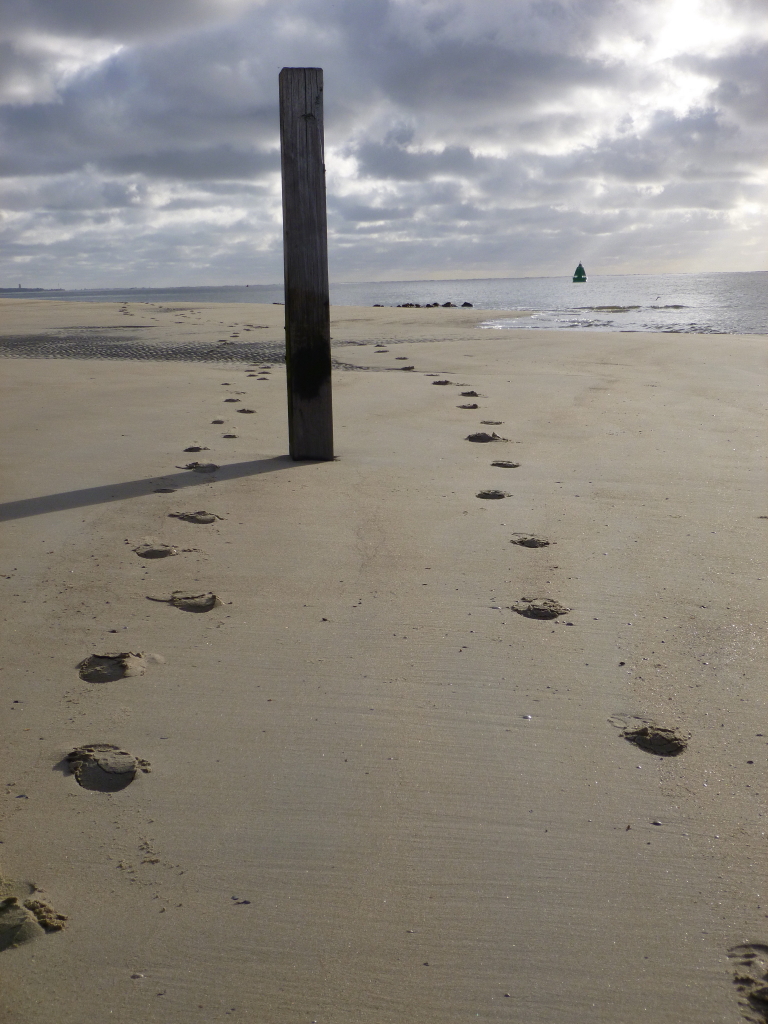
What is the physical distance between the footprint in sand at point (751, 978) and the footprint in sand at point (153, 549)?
2.24 m

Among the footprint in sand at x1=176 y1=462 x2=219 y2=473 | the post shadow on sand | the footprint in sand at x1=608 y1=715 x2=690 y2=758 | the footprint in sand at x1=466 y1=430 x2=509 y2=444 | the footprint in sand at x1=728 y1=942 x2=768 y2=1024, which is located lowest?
the footprint in sand at x1=728 y1=942 x2=768 y2=1024

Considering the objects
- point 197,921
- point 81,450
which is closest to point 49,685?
point 197,921

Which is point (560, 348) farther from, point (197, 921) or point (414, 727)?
point (197, 921)

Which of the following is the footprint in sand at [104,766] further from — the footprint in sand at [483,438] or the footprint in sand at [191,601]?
the footprint in sand at [483,438]

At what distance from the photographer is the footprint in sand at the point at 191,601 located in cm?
256

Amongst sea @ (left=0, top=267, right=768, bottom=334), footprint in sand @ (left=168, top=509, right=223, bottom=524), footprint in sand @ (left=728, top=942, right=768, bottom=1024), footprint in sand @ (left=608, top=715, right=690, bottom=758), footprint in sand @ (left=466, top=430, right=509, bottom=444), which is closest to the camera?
footprint in sand @ (left=728, top=942, right=768, bottom=1024)

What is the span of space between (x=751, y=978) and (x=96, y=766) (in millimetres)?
1326

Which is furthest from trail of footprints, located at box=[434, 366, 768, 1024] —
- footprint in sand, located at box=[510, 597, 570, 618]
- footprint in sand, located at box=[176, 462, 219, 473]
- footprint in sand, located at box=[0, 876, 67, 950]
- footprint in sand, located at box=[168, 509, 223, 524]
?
footprint in sand, located at box=[176, 462, 219, 473]

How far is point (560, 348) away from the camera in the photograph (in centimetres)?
1072

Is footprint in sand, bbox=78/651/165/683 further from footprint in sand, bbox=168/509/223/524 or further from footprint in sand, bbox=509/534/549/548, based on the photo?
footprint in sand, bbox=509/534/549/548

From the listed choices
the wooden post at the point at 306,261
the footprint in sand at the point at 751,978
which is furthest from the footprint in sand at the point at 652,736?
the wooden post at the point at 306,261

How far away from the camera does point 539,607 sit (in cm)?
256

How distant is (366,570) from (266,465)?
1664mm

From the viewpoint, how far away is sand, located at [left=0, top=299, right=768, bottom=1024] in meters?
1.31
